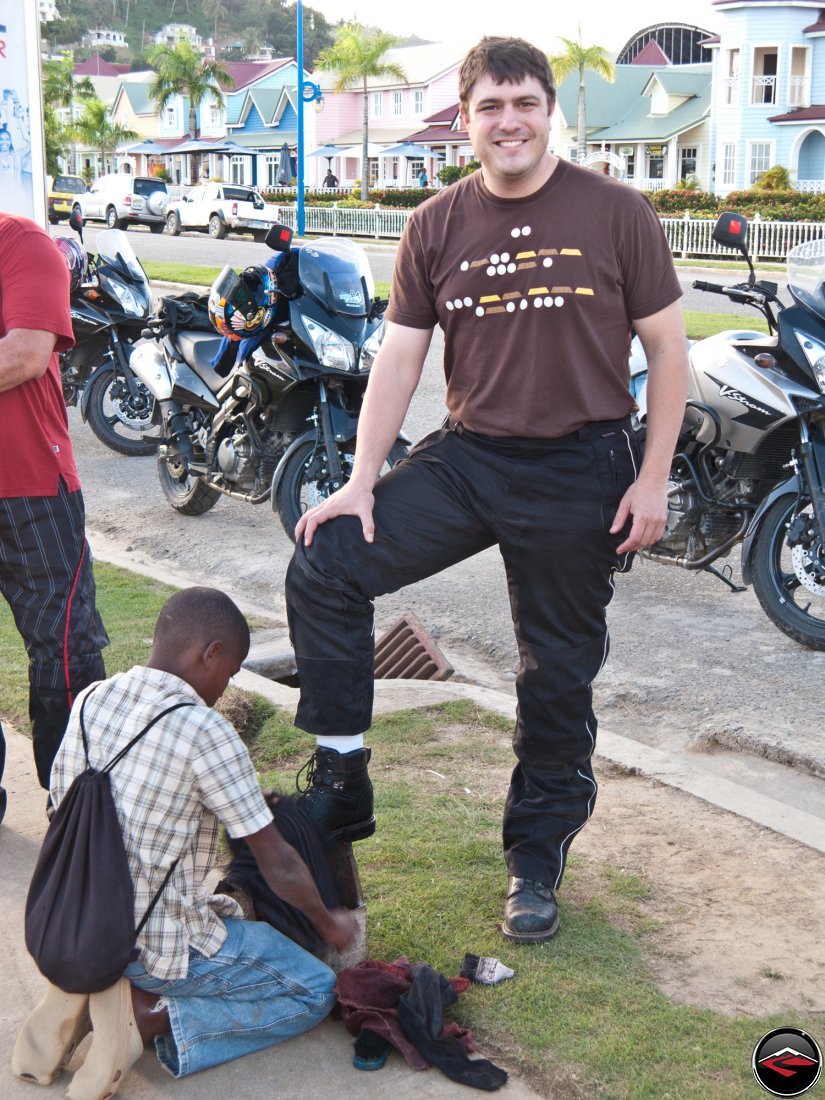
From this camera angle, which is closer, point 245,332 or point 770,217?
point 245,332

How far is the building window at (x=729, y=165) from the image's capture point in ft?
161

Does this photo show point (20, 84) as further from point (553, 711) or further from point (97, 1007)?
point (97, 1007)

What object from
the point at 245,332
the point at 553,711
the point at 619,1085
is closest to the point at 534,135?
the point at 553,711

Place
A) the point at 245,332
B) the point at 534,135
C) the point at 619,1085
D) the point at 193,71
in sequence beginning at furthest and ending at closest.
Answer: the point at 193,71 < the point at 245,332 < the point at 534,135 < the point at 619,1085

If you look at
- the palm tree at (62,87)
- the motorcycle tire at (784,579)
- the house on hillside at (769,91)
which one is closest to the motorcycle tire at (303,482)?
the motorcycle tire at (784,579)

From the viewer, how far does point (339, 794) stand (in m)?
3.32

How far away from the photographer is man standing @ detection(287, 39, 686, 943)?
3.25 metres

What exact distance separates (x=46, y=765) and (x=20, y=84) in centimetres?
263

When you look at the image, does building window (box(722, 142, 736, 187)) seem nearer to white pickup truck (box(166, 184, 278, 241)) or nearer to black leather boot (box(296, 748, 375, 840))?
white pickup truck (box(166, 184, 278, 241))

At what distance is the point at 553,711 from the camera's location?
3.42 meters

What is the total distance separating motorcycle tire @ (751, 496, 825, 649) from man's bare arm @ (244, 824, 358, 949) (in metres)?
3.28

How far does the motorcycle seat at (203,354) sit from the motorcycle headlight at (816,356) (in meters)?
3.64

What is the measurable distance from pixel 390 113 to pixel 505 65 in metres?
73.8

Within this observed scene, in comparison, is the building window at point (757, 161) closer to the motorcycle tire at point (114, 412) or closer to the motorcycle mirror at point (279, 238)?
the motorcycle tire at point (114, 412)
